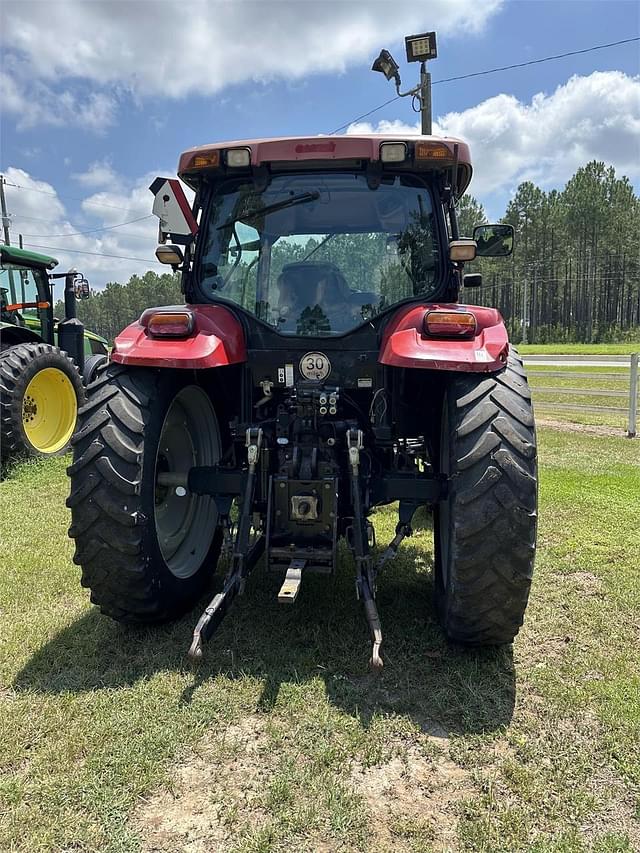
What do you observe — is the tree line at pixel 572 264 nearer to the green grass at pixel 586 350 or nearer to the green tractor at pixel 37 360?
the green grass at pixel 586 350

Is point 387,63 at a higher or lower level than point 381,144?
higher

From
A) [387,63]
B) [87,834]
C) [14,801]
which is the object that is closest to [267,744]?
[87,834]

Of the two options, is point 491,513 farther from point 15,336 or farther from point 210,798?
point 15,336

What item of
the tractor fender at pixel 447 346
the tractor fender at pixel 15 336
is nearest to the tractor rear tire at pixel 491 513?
the tractor fender at pixel 447 346

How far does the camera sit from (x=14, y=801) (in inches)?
79.8

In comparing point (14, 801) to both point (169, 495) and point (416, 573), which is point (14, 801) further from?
point (416, 573)

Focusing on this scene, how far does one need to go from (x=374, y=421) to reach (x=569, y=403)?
1072 centimetres

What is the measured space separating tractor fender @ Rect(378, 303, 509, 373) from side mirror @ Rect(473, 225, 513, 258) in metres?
0.75

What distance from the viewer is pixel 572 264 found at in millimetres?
54688

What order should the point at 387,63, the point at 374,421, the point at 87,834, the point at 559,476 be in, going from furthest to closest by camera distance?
1. the point at 387,63
2. the point at 559,476
3. the point at 374,421
4. the point at 87,834

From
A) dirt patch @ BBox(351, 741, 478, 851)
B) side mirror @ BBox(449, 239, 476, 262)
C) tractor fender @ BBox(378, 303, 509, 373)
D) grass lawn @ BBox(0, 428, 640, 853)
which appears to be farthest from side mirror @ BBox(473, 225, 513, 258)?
dirt patch @ BBox(351, 741, 478, 851)

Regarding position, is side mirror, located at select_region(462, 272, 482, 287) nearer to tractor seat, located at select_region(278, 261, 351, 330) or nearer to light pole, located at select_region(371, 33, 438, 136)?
tractor seat, located at select_region(278, 261, 351, 330)

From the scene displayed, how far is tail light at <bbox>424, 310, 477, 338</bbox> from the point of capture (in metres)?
2.82

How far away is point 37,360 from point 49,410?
0.81 meters
